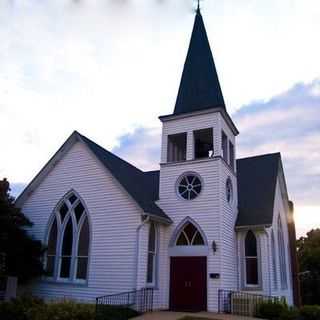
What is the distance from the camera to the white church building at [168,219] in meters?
15.2

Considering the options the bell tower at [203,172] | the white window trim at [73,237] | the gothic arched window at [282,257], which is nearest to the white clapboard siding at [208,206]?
the bell tower at [203,172]

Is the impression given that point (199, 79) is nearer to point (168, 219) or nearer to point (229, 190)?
point (229, 190)

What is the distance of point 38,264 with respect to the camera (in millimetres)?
16547

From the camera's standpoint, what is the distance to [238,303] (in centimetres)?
1487

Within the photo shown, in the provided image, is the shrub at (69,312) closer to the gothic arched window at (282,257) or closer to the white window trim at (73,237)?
the white window trim at (73,237)

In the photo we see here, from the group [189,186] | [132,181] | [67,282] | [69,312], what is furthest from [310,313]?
[69,312]

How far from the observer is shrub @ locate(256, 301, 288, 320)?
1386 centimetres

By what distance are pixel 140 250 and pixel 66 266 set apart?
411 centimetres

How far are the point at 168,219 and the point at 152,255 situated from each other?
5.55ft

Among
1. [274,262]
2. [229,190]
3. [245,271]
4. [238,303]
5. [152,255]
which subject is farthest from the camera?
[274,262]

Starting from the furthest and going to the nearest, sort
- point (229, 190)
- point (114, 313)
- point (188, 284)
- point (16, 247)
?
1. point (229, 190)
2. point (16, 247)
3. point (188, 284)
4. point (114, 313)

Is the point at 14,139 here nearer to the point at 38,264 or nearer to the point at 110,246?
the point at 38,264

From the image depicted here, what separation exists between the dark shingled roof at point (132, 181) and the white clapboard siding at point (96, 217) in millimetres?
280

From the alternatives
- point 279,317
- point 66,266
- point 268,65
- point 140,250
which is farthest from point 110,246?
point 268,65
